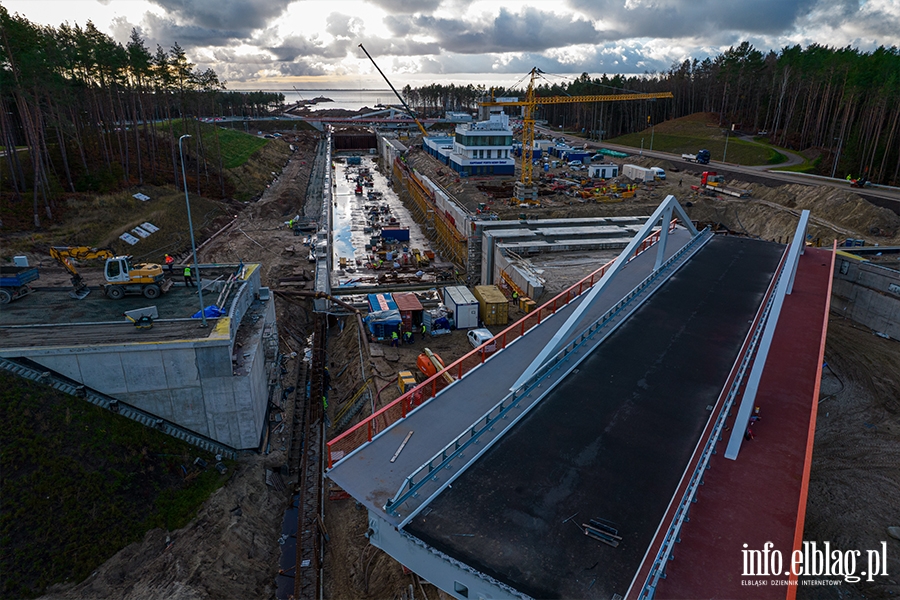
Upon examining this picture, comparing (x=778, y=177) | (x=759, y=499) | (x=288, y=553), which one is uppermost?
(x=778, y=177)

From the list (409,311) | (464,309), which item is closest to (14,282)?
(409,311)

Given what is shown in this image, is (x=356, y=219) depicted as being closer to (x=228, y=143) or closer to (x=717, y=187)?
(x=228, y=143)

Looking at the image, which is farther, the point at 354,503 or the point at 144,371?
the point at 144,371

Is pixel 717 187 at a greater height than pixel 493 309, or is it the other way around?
pixel 717 187

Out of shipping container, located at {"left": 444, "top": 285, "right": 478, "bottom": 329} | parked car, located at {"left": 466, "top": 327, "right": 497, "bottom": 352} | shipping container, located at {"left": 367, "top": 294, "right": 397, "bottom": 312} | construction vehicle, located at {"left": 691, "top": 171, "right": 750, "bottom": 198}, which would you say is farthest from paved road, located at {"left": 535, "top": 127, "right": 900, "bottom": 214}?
shipping container, located at {"left": 367, "top": 294, "right": 397, "bottom": 312}

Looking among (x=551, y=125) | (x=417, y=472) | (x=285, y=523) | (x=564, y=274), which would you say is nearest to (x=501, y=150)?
(x=564, y=274)

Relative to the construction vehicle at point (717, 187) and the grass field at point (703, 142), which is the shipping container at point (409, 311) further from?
the grass field at point (703, 142)

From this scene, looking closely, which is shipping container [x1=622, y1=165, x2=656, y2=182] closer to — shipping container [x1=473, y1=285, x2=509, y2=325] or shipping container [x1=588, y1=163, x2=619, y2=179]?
shipping container [x1=588, y1=163, x2=619, y2=179]

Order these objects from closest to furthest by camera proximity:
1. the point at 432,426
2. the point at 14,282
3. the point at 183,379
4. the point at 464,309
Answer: the point at 432,426 → the point at 183,379 → the point at 14,282 → the point at 464,309
